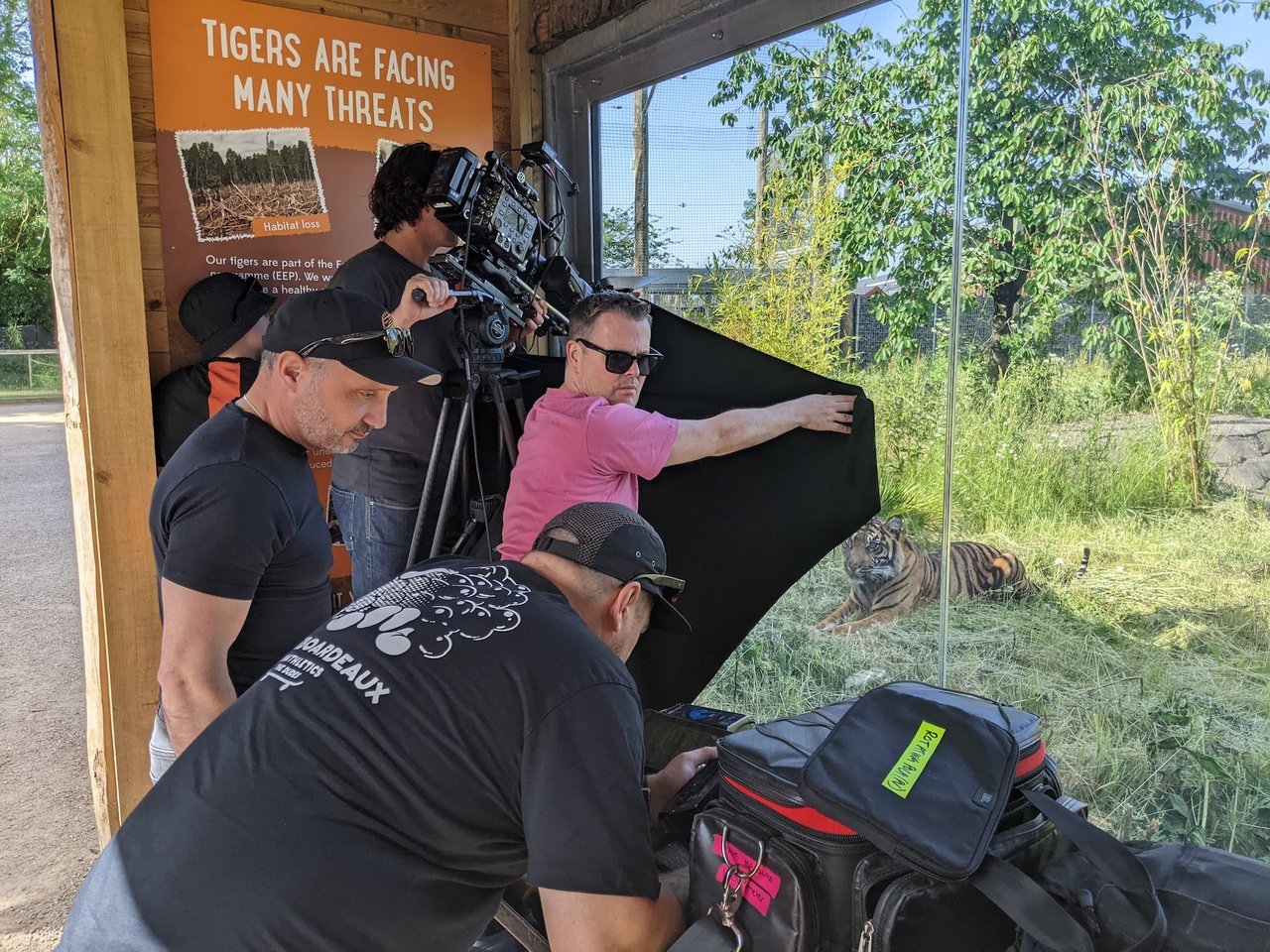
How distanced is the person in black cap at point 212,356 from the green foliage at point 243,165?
28 cm

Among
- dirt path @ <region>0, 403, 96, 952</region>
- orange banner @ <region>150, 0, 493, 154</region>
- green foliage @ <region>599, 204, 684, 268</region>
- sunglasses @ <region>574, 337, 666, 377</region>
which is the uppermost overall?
orange banner @ <region>150, 0, 493, 154</region>

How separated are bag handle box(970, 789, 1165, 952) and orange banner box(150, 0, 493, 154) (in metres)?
2.51

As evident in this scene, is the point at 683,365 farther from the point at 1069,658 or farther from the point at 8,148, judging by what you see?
the point at 8,148

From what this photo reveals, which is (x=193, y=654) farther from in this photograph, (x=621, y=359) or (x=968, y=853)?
(x=968, y=853)

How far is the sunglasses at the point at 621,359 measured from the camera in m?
1.97

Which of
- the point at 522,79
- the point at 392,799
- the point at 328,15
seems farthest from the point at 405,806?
the point at 522,79

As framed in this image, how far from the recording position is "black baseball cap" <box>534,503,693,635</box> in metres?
1.16

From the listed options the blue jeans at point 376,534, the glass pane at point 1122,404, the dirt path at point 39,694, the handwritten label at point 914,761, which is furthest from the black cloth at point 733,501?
the dirt path at point 39,694

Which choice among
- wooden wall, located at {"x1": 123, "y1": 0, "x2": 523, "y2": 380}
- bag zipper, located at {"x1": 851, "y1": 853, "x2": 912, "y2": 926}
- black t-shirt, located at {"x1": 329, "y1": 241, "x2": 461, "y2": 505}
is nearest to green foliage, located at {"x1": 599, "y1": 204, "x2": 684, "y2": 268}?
wooden wall, located at {"x1": 123, "y1": 0, "x2": 523, "y2": 380}

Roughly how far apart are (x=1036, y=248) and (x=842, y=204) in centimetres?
48

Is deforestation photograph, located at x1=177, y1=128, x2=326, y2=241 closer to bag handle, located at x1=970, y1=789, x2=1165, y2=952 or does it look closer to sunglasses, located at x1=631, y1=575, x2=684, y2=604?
sunglasses, located at x1=631, y1=575, x2=684, y2=604

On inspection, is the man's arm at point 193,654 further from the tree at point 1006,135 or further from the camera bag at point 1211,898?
the tree at point 1006,135

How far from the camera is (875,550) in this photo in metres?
2.10

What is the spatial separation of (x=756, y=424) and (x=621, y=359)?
0.32 m
